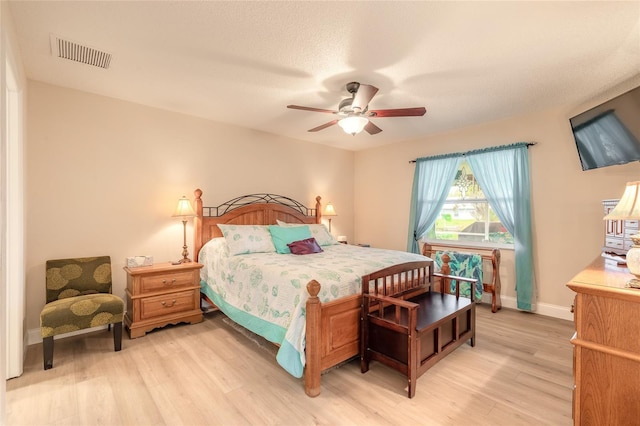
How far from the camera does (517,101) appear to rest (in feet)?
11.3

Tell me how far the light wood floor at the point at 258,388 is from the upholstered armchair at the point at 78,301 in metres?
0.30

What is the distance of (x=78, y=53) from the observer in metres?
2.46

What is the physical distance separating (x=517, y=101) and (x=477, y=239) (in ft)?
6.80

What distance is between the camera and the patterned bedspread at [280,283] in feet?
7.31

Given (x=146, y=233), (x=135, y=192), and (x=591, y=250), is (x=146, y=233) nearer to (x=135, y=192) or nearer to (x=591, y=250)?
(x=135, y=192)

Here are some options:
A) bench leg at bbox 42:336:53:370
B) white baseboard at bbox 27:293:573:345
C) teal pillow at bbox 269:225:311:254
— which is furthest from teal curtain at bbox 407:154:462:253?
bench leg at bbox 42:336:53:370

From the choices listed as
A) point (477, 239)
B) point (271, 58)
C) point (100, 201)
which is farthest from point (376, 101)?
point (100, 201)

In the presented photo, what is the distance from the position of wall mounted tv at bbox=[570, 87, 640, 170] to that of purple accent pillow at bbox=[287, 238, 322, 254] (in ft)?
10.3

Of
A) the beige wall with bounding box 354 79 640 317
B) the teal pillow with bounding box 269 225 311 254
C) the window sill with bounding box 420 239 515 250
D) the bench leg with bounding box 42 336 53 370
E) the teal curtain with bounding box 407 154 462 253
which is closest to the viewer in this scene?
the bench leg with bounding box 42 336 53 370

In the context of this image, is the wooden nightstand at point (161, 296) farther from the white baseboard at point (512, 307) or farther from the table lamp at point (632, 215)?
the table lamp at point (632, 215)

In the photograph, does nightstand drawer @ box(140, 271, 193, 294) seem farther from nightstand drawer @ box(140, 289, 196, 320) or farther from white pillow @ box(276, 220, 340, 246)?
white pillow @ box(276, 220, 340, 246)

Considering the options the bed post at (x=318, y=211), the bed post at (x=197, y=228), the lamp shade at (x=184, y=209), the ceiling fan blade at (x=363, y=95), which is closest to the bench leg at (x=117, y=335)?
the bed post at (x=197, y=228)

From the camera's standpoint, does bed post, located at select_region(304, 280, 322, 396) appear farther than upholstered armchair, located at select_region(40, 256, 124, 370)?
No

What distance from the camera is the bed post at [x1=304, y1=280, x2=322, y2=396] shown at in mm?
2113
